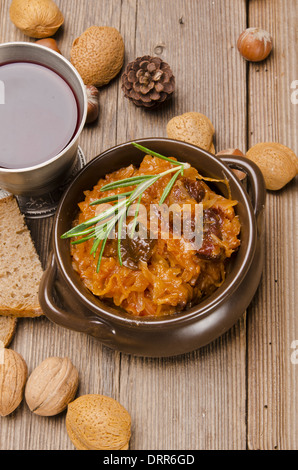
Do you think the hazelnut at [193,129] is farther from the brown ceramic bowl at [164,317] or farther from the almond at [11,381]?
the almond at [11,381]

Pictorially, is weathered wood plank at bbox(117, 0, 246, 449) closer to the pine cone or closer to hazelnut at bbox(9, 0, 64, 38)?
the pine cone

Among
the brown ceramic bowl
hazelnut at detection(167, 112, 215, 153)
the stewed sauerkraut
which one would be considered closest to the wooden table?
hazelnut at detection(167, 112, 215, 153)

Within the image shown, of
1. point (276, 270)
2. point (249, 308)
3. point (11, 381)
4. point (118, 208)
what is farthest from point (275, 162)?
point (11, 381)

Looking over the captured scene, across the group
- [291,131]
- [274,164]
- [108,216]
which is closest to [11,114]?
[108,216]

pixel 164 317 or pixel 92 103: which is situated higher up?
pixel 92 103

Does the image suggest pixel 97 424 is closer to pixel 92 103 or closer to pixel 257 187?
pixel 257 187

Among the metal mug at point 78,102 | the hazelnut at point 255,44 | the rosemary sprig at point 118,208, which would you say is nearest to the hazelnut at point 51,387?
the rosemary sprig at point 118,208
